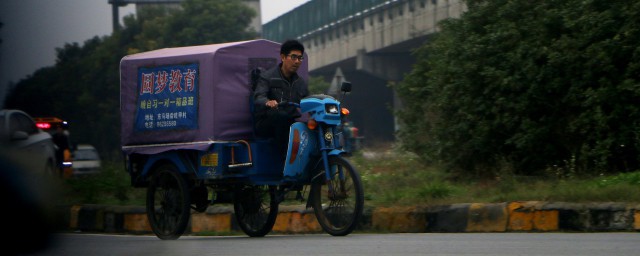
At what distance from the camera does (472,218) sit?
30.5 feet

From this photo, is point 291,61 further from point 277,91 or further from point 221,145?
point 221,145

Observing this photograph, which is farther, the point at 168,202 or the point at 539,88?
the point at 539,88

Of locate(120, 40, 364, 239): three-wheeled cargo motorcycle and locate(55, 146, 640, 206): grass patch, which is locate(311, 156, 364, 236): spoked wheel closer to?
locate(120, 40, 364, 239): three-wheeled cargo motorcycle

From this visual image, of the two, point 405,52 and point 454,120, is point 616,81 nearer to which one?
point 454,120

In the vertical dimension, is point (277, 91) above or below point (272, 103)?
above

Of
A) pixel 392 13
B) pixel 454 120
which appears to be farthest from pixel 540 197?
pixel 392 13

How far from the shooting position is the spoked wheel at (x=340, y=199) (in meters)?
7.92

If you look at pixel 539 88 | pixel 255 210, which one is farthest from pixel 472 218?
pixel 539 88

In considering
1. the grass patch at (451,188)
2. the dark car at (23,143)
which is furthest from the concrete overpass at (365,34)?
the dark car at (23,143)

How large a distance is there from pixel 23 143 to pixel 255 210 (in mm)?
6715

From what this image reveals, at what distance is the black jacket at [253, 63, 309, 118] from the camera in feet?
27.6

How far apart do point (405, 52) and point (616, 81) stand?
156 ft

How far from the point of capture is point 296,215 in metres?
10.3

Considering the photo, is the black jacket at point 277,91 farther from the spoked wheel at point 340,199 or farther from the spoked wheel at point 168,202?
the spoked wheel at point 168,202
